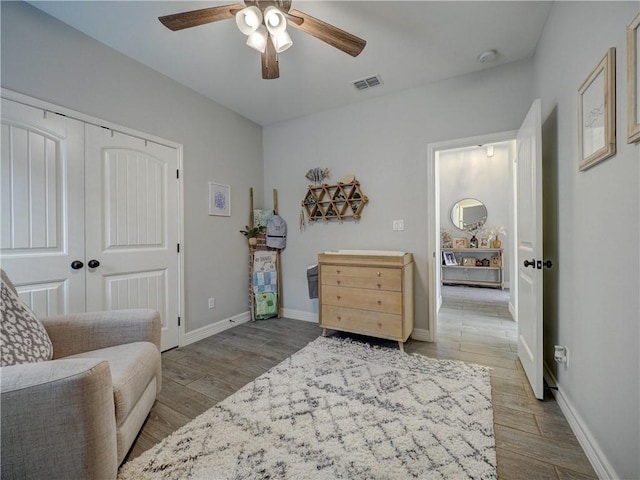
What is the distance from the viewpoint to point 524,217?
214 cm

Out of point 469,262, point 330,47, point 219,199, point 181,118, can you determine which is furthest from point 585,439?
point 469,262

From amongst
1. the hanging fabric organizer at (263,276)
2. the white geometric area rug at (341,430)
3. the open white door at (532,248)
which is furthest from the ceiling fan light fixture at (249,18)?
the white geometric area rug at (341,430)

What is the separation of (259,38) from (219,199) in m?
1.83

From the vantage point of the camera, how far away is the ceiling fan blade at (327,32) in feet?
5.30

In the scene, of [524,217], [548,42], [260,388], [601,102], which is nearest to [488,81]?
[548,42]

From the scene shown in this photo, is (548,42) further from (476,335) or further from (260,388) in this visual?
(260,388)

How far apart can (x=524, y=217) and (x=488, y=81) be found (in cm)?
138

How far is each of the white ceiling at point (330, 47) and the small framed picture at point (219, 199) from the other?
100cm

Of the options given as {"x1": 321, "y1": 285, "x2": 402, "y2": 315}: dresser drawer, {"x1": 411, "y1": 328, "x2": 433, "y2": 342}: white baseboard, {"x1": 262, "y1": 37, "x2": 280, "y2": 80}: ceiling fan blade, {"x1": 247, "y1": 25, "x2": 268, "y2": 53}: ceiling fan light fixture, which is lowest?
{"x1": 411, "y1": 328, "x2": 433, "y2": 342}: white baseboard

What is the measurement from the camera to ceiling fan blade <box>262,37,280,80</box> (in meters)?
1.82

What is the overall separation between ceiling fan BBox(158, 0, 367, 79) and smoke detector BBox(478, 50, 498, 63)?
1332mm

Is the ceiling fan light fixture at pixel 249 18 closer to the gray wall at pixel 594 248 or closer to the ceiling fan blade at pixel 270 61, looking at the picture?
the ceiling fan blade at pixel 270 61

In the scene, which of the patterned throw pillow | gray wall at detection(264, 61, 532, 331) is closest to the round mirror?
gray wall at detection(264, 61, 532, 331)

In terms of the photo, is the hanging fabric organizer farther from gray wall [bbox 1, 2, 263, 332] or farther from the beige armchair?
the beige armchair
